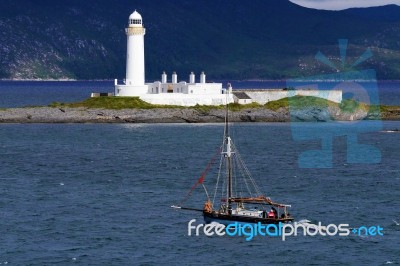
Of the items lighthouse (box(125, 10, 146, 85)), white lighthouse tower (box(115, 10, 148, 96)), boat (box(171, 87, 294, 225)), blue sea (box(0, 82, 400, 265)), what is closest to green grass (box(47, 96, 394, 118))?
white lighthouse tower (box(115, 10, 148, 96))

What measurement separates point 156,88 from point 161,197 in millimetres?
66035

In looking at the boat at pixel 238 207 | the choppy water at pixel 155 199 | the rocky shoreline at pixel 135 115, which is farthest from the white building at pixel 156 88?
the boat at pixel 238 207

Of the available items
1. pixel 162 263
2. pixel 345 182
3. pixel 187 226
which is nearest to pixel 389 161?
pixel 345 182

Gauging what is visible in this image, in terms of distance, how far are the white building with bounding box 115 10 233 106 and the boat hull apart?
70.6m

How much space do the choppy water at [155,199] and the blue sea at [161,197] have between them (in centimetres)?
7

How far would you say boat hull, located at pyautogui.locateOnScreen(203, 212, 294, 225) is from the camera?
51.5 metres

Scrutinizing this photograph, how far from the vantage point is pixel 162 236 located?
50.9m

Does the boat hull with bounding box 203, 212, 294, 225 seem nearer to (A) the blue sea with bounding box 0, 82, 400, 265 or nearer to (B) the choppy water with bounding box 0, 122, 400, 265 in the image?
(A) the blue sea with bounding box 0, 82, 400, 265

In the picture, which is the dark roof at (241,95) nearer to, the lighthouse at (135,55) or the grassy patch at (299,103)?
the grassy patch at (299,103)

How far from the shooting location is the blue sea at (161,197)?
4775 cm

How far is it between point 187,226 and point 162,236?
8.17 ft

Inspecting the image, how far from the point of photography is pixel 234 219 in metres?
51.8

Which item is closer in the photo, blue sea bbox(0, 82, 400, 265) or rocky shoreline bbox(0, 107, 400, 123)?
blue sea bbox(0, 82, 400, 265)

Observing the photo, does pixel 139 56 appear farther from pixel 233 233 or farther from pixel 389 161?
pixel 233 233
